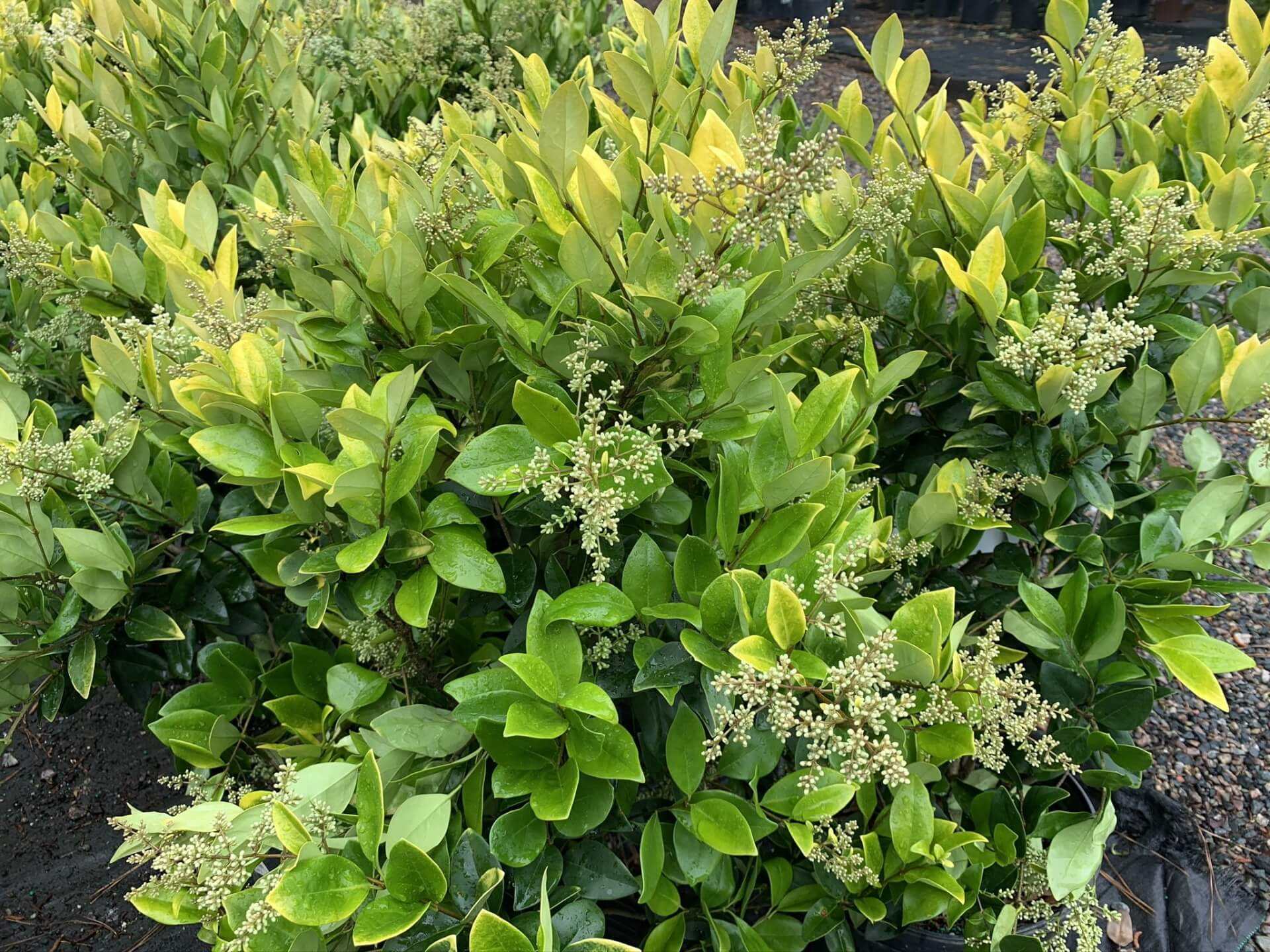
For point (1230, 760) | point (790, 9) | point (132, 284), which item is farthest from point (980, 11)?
point (132, 284)

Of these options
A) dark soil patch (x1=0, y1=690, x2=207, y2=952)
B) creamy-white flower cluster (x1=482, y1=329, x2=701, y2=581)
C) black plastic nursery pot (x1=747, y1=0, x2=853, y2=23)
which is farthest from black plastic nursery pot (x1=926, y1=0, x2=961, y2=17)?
creamy-white flower cluster (x1=482, y1=329, x2=701, y2=581)

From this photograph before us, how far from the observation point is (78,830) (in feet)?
9.34

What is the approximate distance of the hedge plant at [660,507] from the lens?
45.0 inches

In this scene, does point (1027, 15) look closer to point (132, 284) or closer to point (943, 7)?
point (943, 7)

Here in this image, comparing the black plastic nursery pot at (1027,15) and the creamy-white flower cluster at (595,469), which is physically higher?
the black plastic nursery pot at (1027,15)

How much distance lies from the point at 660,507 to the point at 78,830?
270 cm

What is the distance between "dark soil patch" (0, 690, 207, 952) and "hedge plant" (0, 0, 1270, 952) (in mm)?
982

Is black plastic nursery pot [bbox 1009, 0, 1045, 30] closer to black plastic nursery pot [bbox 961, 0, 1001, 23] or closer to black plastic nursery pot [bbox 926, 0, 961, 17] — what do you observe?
black plastic nursery pot [bbox 961, 0, 1001, 23]

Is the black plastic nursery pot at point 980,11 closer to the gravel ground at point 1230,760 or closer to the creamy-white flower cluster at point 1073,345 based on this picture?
the gravel ground at point 1230,760

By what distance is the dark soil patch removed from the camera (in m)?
2.58

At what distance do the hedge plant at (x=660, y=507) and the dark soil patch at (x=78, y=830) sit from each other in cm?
98

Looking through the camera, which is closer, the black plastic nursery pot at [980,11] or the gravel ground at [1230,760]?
the gravel ground at [1230,760]

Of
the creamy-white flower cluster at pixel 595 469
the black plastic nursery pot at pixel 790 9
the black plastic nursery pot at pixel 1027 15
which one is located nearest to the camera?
the creamy-white flower cluster at pixel 595 469

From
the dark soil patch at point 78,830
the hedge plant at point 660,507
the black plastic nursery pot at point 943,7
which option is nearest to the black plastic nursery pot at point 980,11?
the black plastic nursery pot at point 943,7
